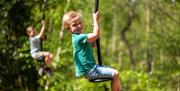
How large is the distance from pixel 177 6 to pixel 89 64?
17.3 m

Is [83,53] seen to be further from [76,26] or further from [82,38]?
[76,26]

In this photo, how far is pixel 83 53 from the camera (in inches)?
251

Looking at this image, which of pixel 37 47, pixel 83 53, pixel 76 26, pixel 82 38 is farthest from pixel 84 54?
pixel 37 47

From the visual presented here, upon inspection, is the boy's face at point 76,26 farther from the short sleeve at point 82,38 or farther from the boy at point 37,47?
the boy at point 37,47

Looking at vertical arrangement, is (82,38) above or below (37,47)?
above

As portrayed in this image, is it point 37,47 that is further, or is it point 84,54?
point 37,47

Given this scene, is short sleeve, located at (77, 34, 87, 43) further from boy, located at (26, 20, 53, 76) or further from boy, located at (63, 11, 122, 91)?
boy, located at (26, 20, 53, 76)

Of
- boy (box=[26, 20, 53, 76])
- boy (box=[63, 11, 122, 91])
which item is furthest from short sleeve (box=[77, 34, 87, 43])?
boy (box=[26, 20, 53, 76])

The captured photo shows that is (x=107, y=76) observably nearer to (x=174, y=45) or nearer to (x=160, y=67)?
(x=174, y=45)

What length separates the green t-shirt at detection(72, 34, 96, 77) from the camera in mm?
6379

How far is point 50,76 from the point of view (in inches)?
591

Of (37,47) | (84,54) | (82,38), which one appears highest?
(82,38)

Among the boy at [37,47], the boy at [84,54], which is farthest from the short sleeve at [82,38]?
the boy at [37,47]

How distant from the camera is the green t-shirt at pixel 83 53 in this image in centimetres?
638
